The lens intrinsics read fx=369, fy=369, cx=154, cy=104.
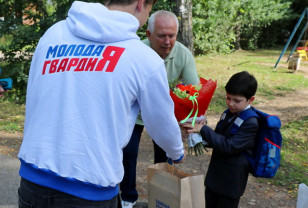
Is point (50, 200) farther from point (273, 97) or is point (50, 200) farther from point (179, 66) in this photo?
point (273, 97)

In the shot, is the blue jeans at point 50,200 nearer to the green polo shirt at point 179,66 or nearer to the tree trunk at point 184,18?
the green polo shirt at point 179,66

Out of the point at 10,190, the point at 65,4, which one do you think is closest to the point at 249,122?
the point at 10,190

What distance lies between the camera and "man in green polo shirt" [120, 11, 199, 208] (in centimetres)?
327

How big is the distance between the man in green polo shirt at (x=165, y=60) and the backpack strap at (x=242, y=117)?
72 centimetres

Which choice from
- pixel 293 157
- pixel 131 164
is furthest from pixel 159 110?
pixel 293 157

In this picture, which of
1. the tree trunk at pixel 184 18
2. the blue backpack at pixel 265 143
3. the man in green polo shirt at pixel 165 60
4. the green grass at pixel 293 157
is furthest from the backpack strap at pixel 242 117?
the tree trunk at pixel 184 18

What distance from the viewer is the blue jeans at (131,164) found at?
3536 mm

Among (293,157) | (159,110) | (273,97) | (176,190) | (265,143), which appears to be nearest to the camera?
(159,110)

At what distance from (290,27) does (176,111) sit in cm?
2880

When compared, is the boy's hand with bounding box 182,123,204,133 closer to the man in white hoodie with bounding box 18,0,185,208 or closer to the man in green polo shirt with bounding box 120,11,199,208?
the man in green polo shirt with bounding box 120,11,199,208

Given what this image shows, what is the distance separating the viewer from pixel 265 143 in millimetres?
2723

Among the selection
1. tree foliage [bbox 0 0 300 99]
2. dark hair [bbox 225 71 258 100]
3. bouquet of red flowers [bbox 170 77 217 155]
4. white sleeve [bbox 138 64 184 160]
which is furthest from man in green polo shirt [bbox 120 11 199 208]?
tree foliage [bbox 0 0 300 99]

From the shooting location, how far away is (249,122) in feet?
8.99

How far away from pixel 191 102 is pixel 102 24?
4.29 feet
